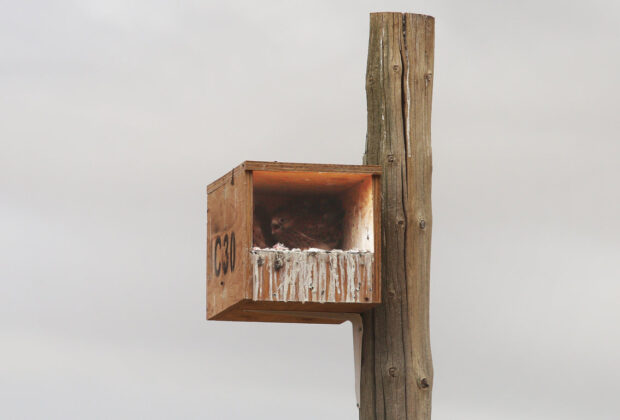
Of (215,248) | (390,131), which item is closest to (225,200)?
(215,248)

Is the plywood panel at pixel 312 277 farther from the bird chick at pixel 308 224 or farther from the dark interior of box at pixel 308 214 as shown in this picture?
the bird chick at pixel 308 224

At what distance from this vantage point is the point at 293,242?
45.4 ft

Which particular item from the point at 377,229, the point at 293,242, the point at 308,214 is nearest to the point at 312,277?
the point at 377,229

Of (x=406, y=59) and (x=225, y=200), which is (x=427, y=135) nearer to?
(x=406, y=59)

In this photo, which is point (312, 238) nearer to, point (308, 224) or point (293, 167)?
point (308, 224)

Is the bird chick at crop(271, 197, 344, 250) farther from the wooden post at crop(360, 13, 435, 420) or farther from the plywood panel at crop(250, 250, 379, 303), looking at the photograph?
the plywood panel at crop(250, 250, 379, 303)

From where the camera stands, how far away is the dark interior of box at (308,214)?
13.4 metres

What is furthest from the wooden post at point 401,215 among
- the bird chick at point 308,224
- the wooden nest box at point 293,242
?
the bird chick at point 308,224

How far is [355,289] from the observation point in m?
12.8

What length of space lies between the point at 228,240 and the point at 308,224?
0.92m

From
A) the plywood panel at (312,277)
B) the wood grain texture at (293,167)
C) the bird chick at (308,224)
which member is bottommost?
the plywood panel at (312,277)

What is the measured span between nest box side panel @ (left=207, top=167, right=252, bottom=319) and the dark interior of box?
11.1 inches

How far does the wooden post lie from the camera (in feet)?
42.9

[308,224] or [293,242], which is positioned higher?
[308,224]
